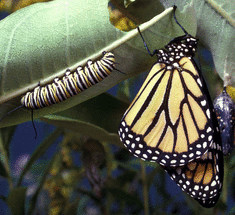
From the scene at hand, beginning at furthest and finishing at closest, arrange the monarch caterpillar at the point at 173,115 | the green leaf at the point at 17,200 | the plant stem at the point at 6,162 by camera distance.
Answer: the plant stem at the point at 6,162
the green leaf at the point at 17,200
the monarch caterpillar at the point at 173,115

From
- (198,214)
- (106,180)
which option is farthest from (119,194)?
(198,214)

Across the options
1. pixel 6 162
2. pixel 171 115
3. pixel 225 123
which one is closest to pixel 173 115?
pixel 171 115

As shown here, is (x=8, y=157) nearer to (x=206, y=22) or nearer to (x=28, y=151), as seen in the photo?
(x=28, y=151)

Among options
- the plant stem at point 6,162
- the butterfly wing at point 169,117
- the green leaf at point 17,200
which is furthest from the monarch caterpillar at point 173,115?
the plant stem at point 6,162

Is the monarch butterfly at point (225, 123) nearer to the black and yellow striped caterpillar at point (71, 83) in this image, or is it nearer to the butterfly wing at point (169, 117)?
the butterfly wing at point (169, 117)

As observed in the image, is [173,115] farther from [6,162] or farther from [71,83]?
[6,162]
